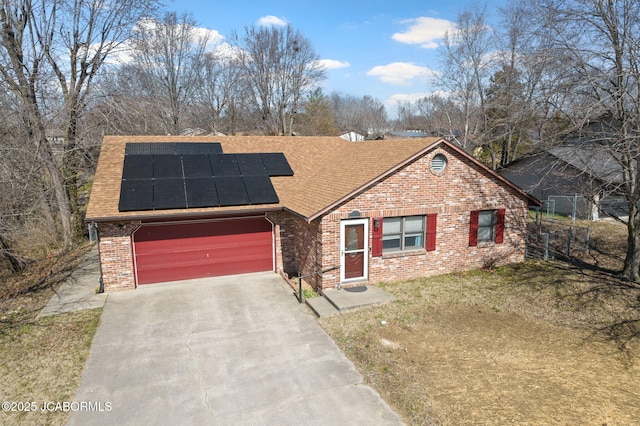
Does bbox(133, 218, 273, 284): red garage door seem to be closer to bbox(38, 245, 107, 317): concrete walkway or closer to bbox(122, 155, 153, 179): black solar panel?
bbox(38, 245, 107, 317): concrete walkway

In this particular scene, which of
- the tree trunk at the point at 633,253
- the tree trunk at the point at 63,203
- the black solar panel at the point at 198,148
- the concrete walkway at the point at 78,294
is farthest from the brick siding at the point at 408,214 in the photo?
the tree trunk at the point at 63,203

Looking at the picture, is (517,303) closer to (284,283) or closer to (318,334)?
(318,334)

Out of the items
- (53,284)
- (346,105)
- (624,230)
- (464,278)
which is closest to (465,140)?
(624,230)

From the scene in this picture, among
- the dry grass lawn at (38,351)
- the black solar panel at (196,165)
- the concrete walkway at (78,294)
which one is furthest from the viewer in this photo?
the black solar panel at (196,165)

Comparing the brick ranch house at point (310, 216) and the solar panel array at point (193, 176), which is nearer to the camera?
the brick ranch house at point (310, 216)

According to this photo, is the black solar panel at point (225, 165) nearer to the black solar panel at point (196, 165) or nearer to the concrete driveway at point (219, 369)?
the black solar panel at point (196, 165)

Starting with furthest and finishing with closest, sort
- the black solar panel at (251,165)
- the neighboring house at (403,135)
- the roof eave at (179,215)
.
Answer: the neighboring house at (403,135) → the black solar panel at (251,165) → the roof eave at (179,215)

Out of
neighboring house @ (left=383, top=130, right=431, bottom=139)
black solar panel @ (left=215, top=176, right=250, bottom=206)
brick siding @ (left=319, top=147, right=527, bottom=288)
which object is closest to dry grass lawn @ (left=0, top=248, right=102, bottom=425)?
black solar panel @ (left=215, top=176, right=250, bottom=206)

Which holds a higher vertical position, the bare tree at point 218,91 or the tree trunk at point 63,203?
the bare tree at point 218,91
